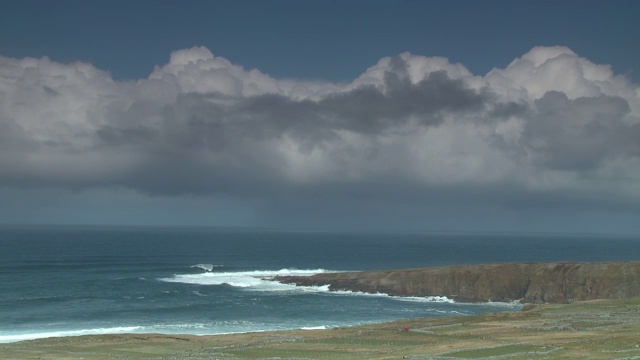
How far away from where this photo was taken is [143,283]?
130 meters

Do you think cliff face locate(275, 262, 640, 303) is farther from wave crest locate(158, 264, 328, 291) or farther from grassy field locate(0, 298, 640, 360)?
grassy field locate(0, 298, 640, 360)

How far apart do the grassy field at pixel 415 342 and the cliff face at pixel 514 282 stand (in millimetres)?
30963

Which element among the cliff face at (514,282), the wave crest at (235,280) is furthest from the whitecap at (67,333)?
the cliff face at (514,282)

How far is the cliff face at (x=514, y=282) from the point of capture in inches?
4208

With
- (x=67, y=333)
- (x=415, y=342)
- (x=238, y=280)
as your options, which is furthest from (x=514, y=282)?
(x=67, y=333)

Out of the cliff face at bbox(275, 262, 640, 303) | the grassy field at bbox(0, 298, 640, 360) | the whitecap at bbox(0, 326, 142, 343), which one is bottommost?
the whitecap at bbox(0, 326, 142, 343)

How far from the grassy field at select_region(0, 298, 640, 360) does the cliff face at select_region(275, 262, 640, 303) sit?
30963 millimetres

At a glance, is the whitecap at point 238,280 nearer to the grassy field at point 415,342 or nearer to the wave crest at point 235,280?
the wave crest at point 235,280

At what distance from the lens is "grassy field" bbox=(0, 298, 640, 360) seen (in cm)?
4997

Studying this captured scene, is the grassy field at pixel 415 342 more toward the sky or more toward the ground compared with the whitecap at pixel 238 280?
more toward the ground

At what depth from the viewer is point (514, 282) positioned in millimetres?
114438

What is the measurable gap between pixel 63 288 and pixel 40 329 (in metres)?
41.2

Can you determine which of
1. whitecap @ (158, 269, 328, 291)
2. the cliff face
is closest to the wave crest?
whitecap @ (158, 269, 328, 291)

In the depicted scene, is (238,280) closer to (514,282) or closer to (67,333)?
(514,282)
